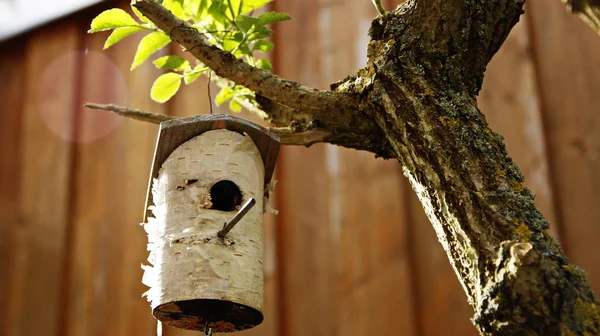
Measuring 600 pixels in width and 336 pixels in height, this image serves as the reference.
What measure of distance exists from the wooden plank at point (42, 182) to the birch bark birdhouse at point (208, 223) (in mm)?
975

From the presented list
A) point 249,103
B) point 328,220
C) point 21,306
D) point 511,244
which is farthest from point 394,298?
point 21,306

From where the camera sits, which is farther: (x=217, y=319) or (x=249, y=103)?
(x=249, y=103)

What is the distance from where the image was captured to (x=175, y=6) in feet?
3.89

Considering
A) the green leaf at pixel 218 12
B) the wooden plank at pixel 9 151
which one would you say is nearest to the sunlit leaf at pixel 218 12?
the green leaf at pixel 218 12

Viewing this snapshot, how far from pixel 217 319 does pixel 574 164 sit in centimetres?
85

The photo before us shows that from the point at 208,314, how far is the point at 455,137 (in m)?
0.48

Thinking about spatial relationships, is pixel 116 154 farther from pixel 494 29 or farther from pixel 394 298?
pixel 494 29

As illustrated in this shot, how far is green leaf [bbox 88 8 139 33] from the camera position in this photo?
3.81ft

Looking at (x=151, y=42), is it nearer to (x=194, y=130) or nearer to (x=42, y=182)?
(x=194, y=130)

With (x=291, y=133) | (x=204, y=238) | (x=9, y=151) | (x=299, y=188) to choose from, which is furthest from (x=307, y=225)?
(x=9, y=151)

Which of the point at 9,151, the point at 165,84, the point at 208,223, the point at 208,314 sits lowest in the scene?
the point at 208,314

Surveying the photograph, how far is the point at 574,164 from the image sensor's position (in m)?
1.55

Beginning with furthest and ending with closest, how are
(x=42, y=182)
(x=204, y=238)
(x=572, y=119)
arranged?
(x=42, y=182)
(x=572, y=119)
(x=204, y=238)

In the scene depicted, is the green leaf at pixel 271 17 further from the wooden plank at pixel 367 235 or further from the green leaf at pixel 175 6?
the wooden plank at pixel 367 235
